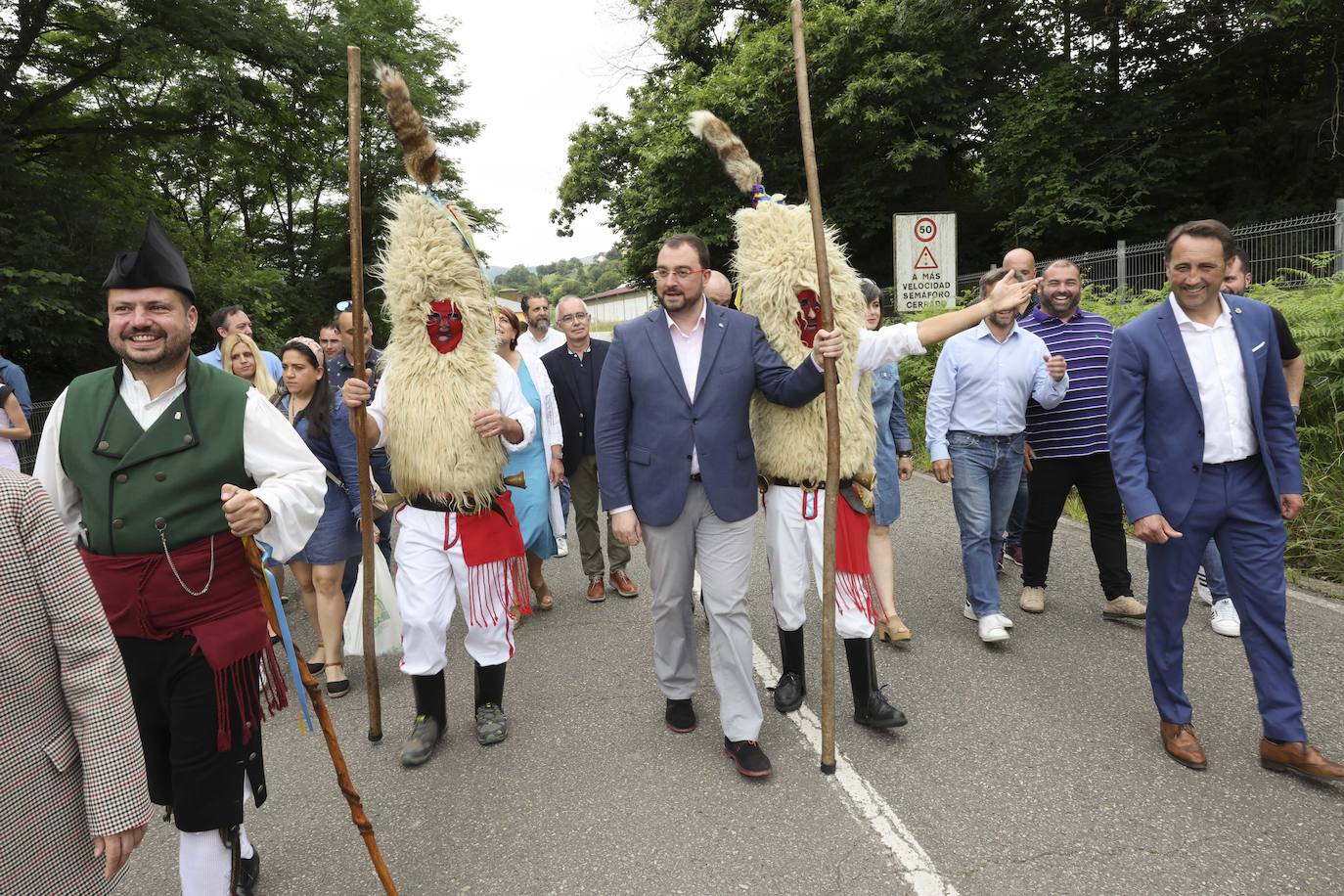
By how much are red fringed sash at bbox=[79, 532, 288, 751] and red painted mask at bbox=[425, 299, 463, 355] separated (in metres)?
1.66

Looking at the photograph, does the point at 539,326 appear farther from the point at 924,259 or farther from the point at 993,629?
the point at 924,259

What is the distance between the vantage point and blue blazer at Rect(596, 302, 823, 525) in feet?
12.2

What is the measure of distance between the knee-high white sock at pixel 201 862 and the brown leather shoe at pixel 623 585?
4038 millimetres

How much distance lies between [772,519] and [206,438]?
248 centimetres

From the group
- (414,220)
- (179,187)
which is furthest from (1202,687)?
(179,187)

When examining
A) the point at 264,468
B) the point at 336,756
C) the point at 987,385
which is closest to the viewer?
the point at 264,468

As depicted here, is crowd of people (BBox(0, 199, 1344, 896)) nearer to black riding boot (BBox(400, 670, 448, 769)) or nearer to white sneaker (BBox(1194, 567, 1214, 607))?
black riding boot (BBox(400, 670, 448, 769))

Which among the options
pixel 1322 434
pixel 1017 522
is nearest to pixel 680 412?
pixel 1017 522

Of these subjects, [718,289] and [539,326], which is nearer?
[718,289]

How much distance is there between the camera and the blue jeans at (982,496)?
16.2 feet

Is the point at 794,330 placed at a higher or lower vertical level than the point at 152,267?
lower

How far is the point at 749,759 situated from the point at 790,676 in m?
0.76

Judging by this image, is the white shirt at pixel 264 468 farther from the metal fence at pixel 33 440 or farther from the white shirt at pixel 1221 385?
the metal fence at pixel 33 440

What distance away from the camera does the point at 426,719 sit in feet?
13.3
